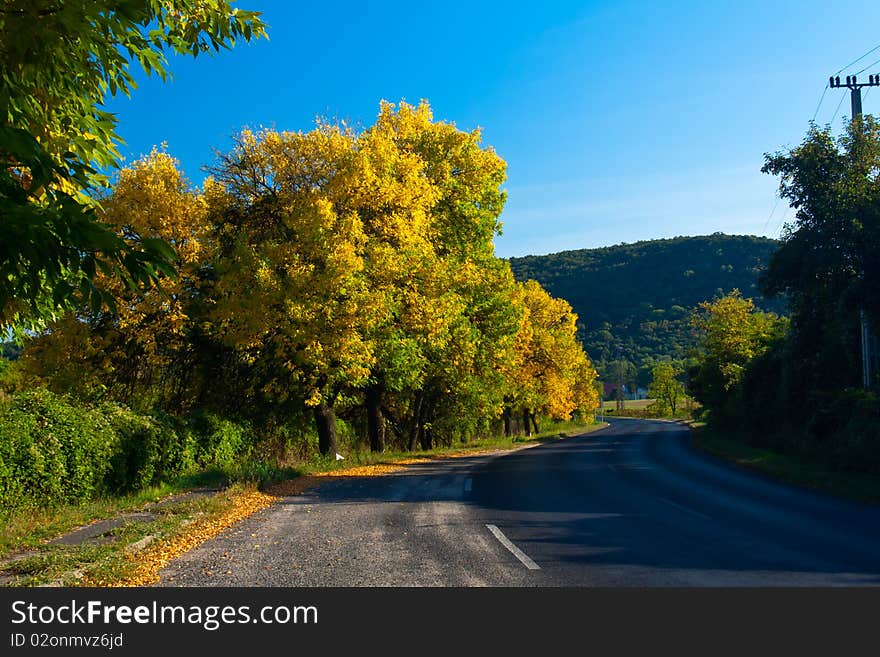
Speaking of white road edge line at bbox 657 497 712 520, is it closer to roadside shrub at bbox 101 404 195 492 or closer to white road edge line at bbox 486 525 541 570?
white road edge line at bbox 486 525 541 570

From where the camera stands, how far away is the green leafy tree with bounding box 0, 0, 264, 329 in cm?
404

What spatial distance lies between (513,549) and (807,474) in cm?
1202

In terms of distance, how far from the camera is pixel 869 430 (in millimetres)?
17609

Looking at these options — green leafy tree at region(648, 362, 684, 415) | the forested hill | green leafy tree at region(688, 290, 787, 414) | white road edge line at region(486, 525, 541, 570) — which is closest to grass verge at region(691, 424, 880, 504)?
white road edge line at region(486, 525, 541, 570)

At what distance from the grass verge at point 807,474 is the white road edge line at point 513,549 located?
320 inches

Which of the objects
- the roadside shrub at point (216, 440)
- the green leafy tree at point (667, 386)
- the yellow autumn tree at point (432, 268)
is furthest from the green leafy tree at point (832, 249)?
the green leafy tree at point (667, 386)

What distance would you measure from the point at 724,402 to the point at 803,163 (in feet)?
77.5

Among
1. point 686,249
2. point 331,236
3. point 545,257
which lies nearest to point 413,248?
point 331,236

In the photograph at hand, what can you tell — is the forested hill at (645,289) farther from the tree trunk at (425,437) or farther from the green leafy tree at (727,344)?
the tree trunk at (425,437)

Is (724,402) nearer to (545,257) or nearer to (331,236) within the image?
(331,236)

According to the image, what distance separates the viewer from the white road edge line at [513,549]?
7402 millimetres

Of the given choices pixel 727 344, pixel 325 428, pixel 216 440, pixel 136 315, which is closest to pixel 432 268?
pixel 325 428

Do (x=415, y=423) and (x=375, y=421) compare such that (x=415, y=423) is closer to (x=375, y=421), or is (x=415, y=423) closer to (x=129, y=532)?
(x=375, y=421)

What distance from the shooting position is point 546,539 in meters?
9.02
